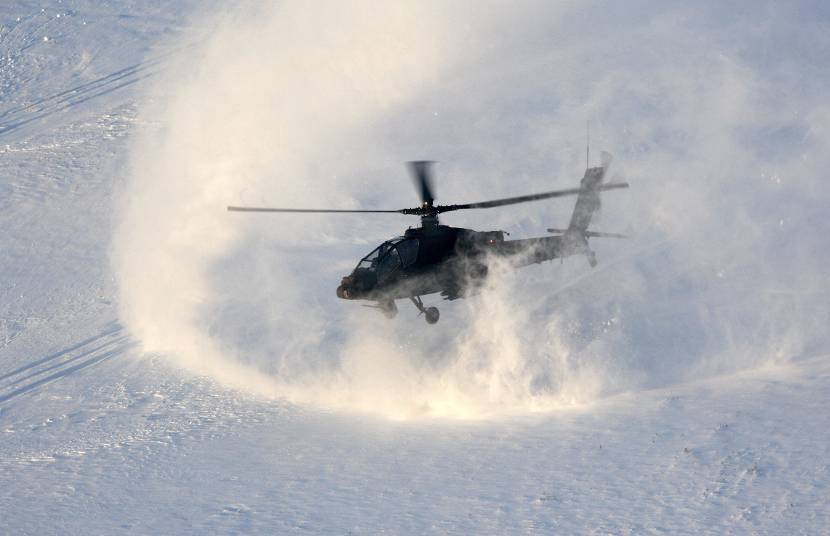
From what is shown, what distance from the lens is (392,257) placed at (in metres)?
18.1

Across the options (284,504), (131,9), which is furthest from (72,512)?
(131,9)

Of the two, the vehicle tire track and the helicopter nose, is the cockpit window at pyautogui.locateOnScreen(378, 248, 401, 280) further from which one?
the vehicle tire track

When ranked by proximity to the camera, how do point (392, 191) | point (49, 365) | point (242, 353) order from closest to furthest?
point (242, 353), point (49, 365), point (392, 191)

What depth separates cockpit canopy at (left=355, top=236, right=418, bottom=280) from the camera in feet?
59.0

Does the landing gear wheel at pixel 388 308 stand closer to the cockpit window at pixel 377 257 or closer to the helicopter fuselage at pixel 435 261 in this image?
the helicopter fuselage at pixel 435 261

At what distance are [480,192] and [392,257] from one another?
1172cm

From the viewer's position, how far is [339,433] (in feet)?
62.3

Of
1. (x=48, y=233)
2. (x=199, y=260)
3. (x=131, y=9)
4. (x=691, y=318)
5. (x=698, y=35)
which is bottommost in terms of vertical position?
(x=691, y=318)

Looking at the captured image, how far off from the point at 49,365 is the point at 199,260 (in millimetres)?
4690

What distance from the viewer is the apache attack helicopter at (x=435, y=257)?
17.9 meters

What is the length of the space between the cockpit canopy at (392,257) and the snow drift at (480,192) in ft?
7.36

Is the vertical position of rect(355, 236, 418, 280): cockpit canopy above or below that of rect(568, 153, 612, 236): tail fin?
below

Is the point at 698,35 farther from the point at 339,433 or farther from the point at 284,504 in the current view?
the point at 284,504

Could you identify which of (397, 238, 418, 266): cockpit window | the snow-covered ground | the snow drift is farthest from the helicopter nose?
the snow drift
